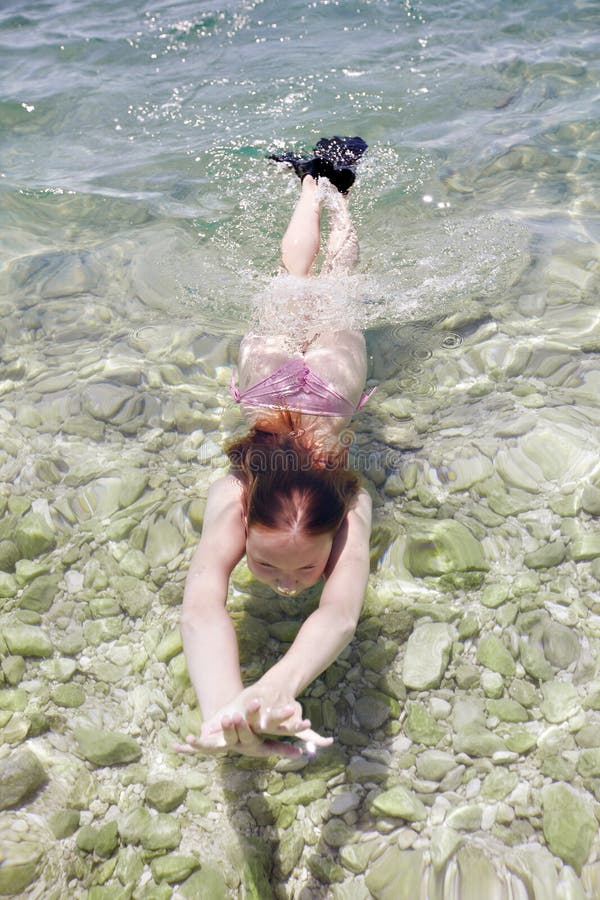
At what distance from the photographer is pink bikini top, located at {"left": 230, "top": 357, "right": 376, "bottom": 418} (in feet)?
11.8

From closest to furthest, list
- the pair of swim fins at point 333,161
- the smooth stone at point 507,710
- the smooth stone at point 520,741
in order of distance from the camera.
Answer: the smooth stone at point 520,741 < the smooth stone at point 507,710 < the pair of swim fins at point 333,161

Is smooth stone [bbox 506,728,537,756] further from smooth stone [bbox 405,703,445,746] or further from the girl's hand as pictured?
the girl's hand

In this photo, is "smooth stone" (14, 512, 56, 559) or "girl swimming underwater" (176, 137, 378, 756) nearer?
"girl swimming underwater" (176, 137, 378, 756)

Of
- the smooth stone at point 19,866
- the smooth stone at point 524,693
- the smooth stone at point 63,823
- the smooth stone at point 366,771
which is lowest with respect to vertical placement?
the smooth stone at point 524,693

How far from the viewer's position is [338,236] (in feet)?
16.2

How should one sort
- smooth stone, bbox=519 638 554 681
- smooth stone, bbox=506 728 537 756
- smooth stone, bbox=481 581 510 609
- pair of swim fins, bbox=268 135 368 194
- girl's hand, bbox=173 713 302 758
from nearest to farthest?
girl's hand, bbox=173 713 302 758 < smooth stone, bbox=506 728 537 756 < smooth stone, bbox=519 638 554 681 < smooth stone, bbox=481 581 510 609 < pair of swim fins, bbox=268 135 368 194

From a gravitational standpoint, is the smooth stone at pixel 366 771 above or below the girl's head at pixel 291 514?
below

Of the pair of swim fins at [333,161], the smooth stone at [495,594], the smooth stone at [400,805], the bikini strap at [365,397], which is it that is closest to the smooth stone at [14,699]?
the smooth stone at [400,805]

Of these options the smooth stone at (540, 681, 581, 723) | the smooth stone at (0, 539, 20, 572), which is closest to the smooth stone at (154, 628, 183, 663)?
the smooth stone at (0, 539, 20, 572)

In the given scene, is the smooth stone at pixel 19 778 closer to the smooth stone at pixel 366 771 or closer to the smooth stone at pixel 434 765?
the smooth stone at pixel 366 771

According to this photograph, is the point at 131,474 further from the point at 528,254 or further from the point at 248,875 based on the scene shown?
the point at 528,254

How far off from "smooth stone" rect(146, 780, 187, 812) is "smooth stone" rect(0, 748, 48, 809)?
395 mm

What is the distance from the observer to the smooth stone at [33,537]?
11.1 ft

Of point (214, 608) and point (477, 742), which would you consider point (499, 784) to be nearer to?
point (477, 742)
